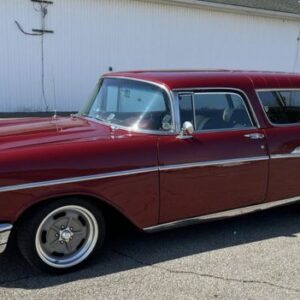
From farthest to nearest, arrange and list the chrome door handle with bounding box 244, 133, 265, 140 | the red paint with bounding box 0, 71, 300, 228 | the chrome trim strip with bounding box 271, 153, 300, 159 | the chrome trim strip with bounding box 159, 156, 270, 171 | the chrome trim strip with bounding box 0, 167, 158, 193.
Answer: the chrome trim strip with bounding box 271, 153, 300, 159, the chrome door handle with bounding box 244, 133, 265, 140, the chrome trim strip with bounding box 159, 156, 270, 171, the red paint with bounding box 0, 71, 300, 228, the chrome trim strip with bounding box 0, 167, 158, 193

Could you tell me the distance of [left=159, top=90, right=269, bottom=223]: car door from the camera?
155 inches

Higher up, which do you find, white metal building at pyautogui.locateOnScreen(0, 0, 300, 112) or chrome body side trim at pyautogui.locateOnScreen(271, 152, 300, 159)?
white metal building at pyautogui.locateOnScreen(0, 0, 300, 112)

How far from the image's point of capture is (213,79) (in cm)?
436

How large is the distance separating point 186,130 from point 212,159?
0.38 meters

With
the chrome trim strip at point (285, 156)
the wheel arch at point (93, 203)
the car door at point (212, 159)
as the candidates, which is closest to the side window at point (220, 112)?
the car door at point (212, 159)

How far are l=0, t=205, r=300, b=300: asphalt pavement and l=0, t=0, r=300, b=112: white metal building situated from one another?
9.21 m

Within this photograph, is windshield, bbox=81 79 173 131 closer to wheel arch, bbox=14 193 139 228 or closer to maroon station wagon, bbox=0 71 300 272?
maroon station wagon, bbox=0 71 300 272

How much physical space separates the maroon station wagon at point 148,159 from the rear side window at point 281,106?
0.04 feet

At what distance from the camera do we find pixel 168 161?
3889 millimetres

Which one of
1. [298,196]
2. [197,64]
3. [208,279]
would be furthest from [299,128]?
[197,64]

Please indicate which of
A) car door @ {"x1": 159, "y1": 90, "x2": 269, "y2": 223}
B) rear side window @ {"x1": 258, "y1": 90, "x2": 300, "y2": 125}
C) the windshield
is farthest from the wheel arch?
rear side window @ {"x1": 258, "y1": 90, "x2": 300, "y2": 125}

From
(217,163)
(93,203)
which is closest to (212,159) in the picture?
(217,163)

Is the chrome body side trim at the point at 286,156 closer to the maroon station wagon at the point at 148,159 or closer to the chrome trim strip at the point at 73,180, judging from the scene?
the maroon station wagon at the point at 148,159

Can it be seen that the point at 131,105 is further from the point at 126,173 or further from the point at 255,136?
the point at 255,136
